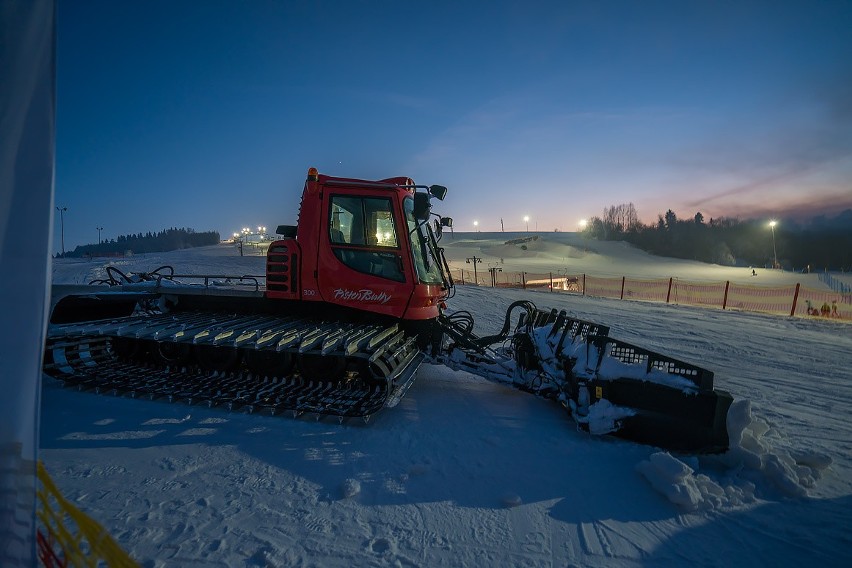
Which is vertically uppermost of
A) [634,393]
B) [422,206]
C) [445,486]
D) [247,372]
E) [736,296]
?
[422,206]

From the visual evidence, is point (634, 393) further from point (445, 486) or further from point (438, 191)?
point (438, 191)

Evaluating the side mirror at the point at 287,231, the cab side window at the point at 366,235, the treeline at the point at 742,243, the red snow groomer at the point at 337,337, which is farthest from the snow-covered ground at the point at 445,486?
the treeline at the point at 742,243

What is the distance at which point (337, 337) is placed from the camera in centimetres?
475

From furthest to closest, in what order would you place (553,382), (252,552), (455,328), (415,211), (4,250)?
(455,328) < (415,211) < (553,382) < (252,552) < (4,250)

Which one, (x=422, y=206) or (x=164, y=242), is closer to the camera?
(x=422, y=206)

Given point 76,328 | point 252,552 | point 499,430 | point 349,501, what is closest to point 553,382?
point 499,430

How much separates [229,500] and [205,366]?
298 centimetres

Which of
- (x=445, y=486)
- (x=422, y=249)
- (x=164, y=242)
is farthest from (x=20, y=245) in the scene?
(x=164, y=242)

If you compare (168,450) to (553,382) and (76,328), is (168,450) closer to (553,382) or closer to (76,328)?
(76,328)

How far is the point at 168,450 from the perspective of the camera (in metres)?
3.69

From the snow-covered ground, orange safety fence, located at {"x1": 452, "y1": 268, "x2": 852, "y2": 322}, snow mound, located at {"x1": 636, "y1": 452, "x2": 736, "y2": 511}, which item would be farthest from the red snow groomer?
orange safety fence, located at {"x1": 452, "y1": 268, "x2": 852, "y2": 322}

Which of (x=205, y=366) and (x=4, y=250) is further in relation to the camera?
(x=205, y=366)

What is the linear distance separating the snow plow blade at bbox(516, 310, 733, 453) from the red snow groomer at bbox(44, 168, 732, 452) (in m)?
0.02

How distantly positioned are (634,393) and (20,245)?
4.61 metres
